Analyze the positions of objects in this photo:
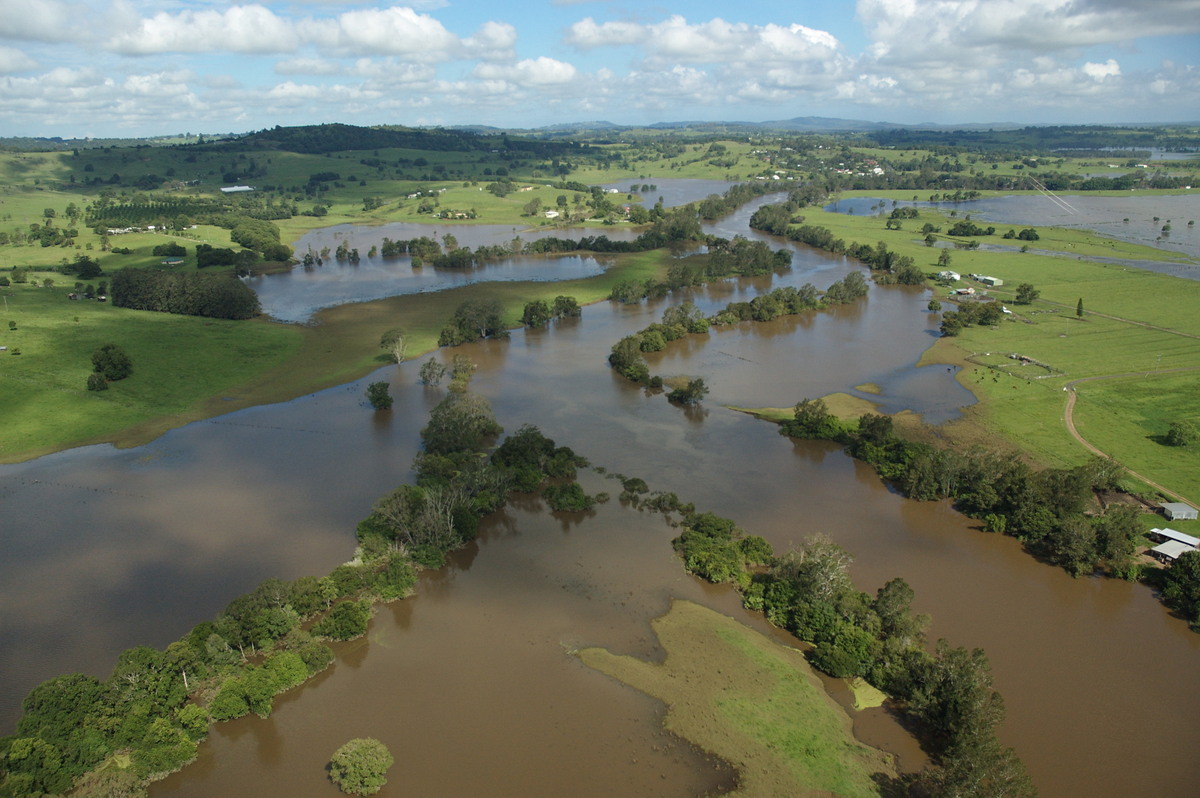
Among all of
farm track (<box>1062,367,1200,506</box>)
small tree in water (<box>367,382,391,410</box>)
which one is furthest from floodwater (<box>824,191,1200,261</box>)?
small tree in water (<box>367,382,391,410</box>)

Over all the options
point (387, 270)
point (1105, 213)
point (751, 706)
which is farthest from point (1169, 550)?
point (1105, 213)

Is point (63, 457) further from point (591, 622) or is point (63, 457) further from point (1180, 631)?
point (1180, 631)

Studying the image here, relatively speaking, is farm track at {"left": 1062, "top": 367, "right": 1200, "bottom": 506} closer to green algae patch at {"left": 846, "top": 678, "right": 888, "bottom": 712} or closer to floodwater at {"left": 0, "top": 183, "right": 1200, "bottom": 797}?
floodwater at {"left": 0, "top": 183, "right": 1200, "bottom": 797}

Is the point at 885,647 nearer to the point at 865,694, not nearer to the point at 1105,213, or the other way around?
the point at 865,694

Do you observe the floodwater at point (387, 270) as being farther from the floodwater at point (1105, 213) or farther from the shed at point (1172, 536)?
the shed at point (1172, 536)

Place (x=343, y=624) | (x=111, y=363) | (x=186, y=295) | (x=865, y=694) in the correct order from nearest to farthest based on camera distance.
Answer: (x=865, y=694) < (x=343, y=624) < (x=111, y=363) < (x=186, y=295)

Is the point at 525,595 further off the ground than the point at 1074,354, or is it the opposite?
the point at 1074,354

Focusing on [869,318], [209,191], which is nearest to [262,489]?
[869,318]
